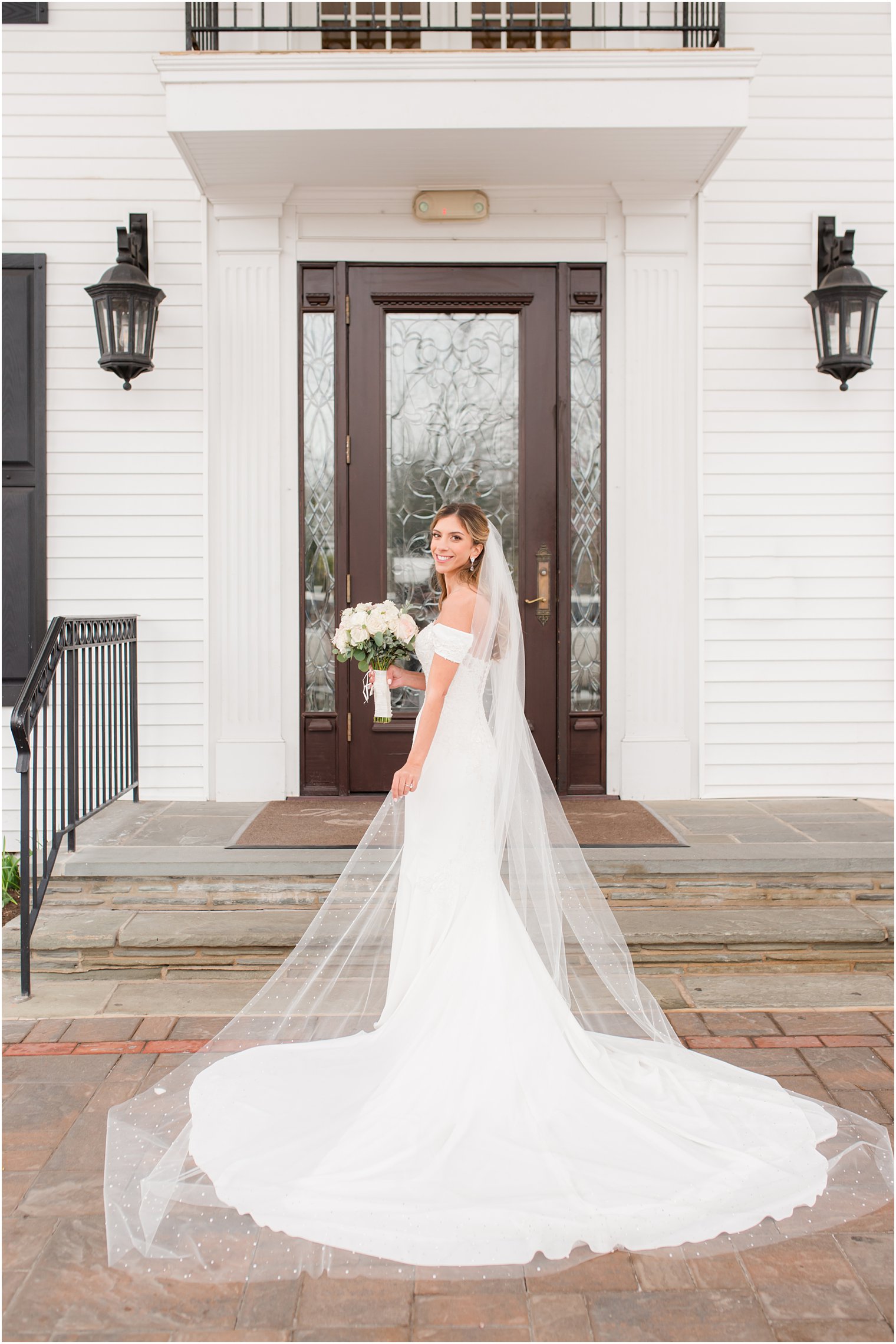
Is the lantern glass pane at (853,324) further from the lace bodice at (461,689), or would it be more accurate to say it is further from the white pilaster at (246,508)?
the lace bodice at (461,689)

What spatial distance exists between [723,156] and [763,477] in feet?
5.78

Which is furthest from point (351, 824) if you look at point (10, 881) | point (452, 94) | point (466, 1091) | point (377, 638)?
point (452, 94)

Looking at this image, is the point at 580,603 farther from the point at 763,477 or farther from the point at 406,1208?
the point at 406,1208

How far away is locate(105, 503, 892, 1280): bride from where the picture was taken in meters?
2.48

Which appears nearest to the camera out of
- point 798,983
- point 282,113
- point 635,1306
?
point 635,1306

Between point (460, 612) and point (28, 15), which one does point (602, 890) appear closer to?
point (460, 612)

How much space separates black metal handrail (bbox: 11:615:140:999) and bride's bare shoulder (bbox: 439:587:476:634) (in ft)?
5.88

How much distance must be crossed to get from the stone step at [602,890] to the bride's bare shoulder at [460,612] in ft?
6.23

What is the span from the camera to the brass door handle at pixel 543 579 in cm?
618

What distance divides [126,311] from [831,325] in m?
3.94

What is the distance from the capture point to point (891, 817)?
566 centimetres

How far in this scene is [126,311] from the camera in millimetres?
5699

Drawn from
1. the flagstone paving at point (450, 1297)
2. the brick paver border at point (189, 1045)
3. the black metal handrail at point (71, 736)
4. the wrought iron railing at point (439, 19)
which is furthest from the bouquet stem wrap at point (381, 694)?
the wrought iron railing at point (439, 19)

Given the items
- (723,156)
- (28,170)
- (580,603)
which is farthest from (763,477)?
(28,170)
